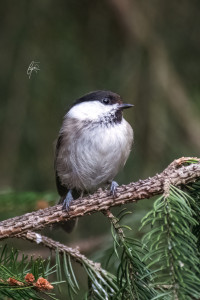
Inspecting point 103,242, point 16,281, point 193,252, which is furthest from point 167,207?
point 103,242

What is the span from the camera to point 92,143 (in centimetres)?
229

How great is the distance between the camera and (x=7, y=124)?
2641mm

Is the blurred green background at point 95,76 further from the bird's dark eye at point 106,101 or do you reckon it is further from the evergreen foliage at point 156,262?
the evergreen foliage at point 156,262

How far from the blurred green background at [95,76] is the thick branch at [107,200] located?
1.16 metres

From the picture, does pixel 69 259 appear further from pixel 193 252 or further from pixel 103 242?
pixel 103 242

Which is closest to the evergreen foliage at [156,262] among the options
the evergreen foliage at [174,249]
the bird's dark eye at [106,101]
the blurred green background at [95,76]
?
the evergreen foliage at [174,249]

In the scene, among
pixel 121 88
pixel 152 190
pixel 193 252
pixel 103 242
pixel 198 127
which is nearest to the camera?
pixel 193 252

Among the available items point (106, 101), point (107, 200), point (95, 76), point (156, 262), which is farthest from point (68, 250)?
point (95, 76)

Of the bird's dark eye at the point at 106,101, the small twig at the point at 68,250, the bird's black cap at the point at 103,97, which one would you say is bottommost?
the small twig at the point at 68,250

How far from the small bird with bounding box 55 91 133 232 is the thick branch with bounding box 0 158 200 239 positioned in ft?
2.47

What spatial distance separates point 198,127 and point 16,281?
70.8 inches

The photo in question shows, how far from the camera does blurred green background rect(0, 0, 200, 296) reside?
269 cm

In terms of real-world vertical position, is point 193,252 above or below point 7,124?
below

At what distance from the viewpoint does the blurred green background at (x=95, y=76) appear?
2.69 meters
